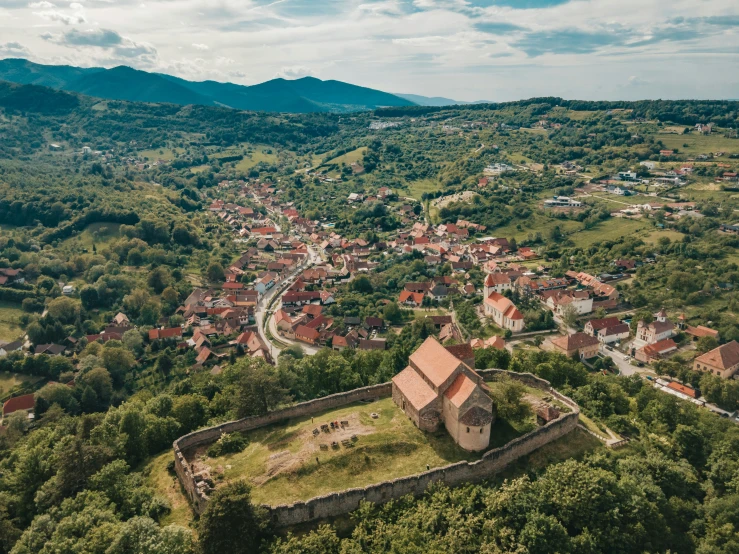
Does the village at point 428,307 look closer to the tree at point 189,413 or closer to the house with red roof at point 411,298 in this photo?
the house with red roof at point 411,298

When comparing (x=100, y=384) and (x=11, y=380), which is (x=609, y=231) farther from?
(x=11, y=380)

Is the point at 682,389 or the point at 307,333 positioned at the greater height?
the point at 682,389

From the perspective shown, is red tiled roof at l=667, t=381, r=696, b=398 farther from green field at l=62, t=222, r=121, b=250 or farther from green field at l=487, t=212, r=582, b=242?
green field at l=62, t=222, r=121, b=250

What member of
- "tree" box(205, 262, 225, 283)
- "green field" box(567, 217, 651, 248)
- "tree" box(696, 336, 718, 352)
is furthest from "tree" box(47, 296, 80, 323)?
"green field" box(567, 217, 651, 248)

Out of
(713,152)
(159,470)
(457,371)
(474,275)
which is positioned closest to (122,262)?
(474,275)

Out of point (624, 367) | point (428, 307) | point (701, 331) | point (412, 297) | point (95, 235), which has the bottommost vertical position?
point (624, 367)

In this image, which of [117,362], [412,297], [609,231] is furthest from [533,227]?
[117,362]
